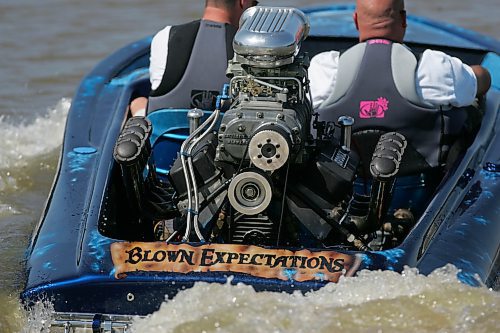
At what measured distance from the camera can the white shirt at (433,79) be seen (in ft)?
15.9

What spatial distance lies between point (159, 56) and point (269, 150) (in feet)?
4.88

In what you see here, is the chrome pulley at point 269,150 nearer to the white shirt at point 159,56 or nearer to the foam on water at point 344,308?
the foam on water at point 344,308

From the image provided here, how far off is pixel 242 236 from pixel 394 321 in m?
0.81

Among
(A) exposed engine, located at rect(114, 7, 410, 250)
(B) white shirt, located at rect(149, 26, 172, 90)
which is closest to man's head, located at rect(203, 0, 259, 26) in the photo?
(B) white shirt, located at rect(149, 26, 172, 90)

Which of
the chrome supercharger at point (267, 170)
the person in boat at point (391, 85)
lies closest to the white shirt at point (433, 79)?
the person in boat at point (391, 85)

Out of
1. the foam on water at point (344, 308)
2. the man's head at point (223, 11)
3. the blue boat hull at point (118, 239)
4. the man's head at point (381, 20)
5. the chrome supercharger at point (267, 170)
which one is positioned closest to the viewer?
the foam on water at point (344, 308)

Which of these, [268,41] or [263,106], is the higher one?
[268,41]

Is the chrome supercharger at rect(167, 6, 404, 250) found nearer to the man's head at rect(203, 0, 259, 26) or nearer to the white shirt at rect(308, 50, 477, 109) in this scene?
the white shirt at rect(308, 50, 477, 109)

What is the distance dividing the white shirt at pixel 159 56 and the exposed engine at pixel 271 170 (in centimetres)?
92

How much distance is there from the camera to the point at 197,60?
5.15 m

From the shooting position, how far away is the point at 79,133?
5520mm

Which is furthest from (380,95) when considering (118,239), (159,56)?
(118,239)

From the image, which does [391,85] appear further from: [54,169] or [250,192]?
[54,169]

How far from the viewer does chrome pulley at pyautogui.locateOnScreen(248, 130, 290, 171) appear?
3.99 metres
